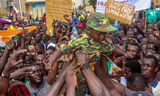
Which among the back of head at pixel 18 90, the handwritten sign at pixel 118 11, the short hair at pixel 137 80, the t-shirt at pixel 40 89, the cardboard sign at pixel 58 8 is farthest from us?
the cardboard sign at pixel 58 8

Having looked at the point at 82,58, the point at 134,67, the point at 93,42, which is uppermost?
the point at 93,42

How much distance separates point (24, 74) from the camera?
483 centimetres

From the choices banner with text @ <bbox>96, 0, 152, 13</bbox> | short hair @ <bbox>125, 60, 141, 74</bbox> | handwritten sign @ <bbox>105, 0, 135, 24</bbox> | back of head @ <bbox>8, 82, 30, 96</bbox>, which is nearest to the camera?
back of head @ <bbox>8, 82, 30, 96</bbox>

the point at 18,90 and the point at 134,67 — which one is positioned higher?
the point at 134,67

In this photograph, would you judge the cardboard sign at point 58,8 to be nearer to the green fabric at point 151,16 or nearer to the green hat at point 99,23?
the green hat at point 99,23

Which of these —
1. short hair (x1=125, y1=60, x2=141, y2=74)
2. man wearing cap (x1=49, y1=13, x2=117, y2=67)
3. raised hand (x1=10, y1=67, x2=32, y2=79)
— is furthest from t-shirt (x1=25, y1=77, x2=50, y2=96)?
man wearing cap (x1=49, y1=13, x2=117, y2=67)

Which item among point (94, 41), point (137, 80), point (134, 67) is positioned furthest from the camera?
point (134, 67)

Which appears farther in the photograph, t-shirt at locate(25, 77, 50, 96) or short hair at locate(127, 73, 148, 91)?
t-shirt at locate(25, 77, 50, 96)

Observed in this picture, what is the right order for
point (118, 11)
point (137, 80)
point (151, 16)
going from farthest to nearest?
point (151, 16) → point (118, 11) → point (137, 80)

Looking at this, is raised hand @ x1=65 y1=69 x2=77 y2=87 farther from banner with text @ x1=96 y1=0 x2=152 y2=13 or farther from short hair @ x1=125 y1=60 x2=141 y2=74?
banner with text @ x1=96 y1=0 x2=152 y2=13

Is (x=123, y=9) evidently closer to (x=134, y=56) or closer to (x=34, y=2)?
(x=134, y=56)

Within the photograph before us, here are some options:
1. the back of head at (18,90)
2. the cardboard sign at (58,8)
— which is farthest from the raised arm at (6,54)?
the cardboard sign at (58,8)

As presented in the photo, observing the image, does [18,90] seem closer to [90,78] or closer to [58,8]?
[90,78]

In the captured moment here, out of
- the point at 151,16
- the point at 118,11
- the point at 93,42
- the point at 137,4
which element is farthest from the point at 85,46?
the point at 151,16
